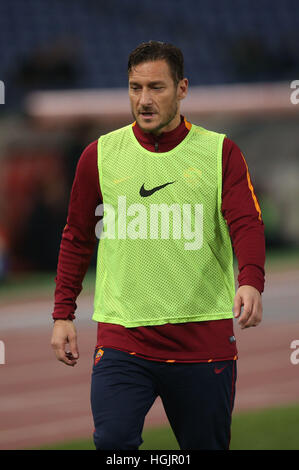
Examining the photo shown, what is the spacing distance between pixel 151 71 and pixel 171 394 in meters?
1.21

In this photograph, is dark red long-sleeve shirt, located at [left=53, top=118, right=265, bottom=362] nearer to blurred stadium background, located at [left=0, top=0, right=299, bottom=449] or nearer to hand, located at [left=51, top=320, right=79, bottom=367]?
hand, located at [left=51, top=320, right=79, bottom=367]

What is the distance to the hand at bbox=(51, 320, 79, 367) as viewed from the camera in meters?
3.49

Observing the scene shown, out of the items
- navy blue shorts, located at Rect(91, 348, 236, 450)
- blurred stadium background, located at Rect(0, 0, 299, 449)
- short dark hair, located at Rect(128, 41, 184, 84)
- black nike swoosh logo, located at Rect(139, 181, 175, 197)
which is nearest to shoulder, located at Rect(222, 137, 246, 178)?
black nike swoosh logo, located at Rect(139, 181, 175, 197)

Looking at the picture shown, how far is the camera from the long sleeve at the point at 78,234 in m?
3.61

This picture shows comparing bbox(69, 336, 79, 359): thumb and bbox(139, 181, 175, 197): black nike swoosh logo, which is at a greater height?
bbox(139, 181, 175, 197): black nike swoosh logo

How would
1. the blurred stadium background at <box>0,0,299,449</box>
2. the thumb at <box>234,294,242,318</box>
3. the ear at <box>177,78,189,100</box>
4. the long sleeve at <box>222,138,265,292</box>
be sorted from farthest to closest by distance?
the blurred stadium background at <box>0,0,299,449</box> < the ear at <box>177,78,189,100</box> < the long sleeve at <box>222,138,265,292</box> < the thumb at <box>234,294,242,318</box>

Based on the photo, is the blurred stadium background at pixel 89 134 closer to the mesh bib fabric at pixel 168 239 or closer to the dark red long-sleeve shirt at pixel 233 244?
the dark red long-sleeve shirt at pixel 233 244

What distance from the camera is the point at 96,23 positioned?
78.3 ft

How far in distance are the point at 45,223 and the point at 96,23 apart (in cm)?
919

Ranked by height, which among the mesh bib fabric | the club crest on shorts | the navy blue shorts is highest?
the mesh bib fabric

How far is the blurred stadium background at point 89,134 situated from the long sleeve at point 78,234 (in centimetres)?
315

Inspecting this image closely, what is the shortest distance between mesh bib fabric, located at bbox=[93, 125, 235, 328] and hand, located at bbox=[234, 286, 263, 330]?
344mm

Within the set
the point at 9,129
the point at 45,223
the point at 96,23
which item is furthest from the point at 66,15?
the point at 45,223

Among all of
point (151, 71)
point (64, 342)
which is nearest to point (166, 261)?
point (64, 342)
